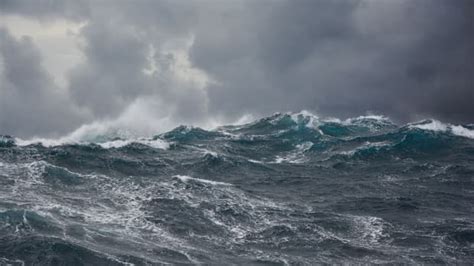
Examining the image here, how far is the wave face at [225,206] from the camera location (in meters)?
94.1

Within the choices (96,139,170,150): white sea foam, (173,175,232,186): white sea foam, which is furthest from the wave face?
(96,139,170,150): white sea foam

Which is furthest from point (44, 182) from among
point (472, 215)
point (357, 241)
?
point (472, 215)

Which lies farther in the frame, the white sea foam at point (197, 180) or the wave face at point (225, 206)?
the white sea foam at point (197, 180)

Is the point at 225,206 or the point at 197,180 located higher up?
the point at 197,180

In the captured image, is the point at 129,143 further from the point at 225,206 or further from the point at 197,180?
the point at 225,206

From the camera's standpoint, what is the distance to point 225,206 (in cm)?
12288

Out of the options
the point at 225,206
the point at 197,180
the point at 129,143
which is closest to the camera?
the point at 225,206

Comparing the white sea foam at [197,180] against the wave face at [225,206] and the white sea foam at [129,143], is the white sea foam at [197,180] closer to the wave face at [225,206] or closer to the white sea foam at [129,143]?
the wave face at [225,206]

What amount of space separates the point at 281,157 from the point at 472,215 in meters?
78.2

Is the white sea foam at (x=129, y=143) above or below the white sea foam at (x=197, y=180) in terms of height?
above

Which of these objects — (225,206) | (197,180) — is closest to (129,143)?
(197,180)

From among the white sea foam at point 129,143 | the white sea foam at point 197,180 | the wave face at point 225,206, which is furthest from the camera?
the white sea foam at point 129,143

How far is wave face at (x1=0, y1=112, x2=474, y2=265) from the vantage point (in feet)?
309

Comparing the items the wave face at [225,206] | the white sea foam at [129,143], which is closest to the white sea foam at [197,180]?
the wave face at [225,206]
